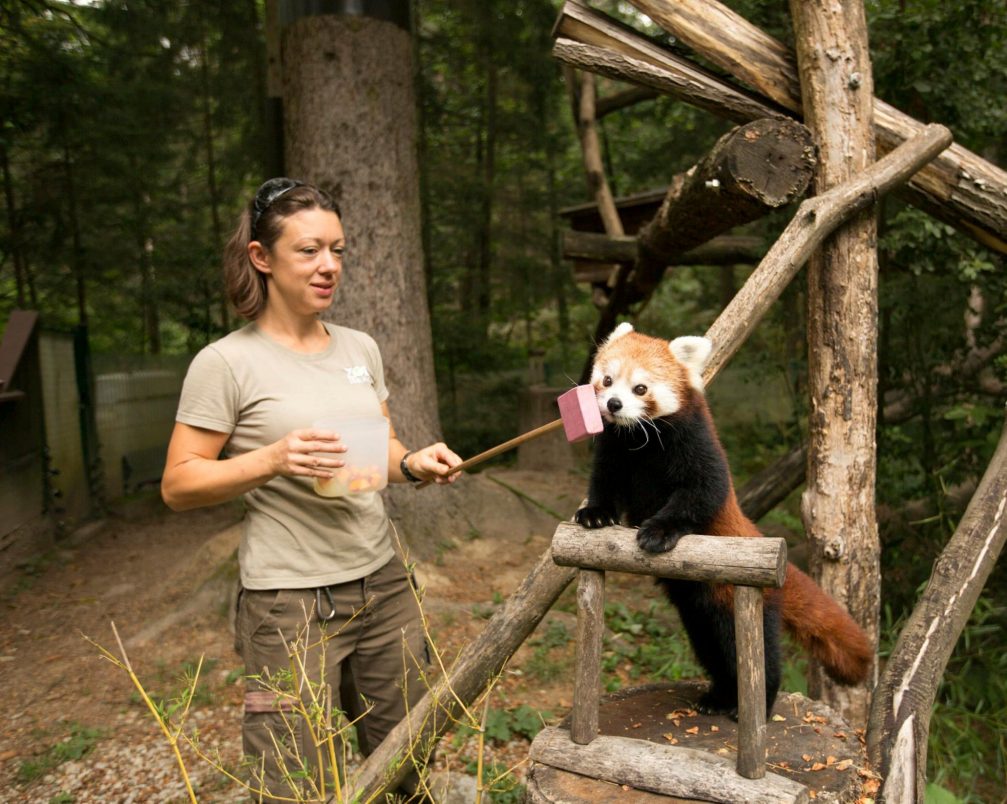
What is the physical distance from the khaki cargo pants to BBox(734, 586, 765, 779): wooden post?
83cm

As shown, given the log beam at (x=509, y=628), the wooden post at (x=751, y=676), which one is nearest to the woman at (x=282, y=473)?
the log beam at (x=509, y=628)

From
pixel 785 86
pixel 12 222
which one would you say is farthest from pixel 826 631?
pixel 12 222

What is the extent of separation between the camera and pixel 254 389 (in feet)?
7.27

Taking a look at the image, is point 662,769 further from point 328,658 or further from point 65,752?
point 65,752

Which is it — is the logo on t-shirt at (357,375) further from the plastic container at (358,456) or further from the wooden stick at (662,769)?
the wooden stick at (662,769)

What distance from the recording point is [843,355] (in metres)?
2.98

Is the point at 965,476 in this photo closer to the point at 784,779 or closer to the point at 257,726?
the point at 784,779

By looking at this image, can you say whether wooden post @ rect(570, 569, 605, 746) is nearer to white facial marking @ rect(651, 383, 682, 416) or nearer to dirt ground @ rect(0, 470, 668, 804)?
white facial marking @ rect(651, 383, 682, 416)

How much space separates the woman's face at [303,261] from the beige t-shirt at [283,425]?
148mm

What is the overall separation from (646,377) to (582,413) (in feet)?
0.74

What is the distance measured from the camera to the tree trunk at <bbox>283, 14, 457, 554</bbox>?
4781mm

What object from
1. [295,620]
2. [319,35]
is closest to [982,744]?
[295,620]

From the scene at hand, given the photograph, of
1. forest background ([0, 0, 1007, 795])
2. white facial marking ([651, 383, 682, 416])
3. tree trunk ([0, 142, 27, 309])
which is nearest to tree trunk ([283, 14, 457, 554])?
forest background ([0, 0, 1007, 795])

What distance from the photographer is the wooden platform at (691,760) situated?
5.97ft
